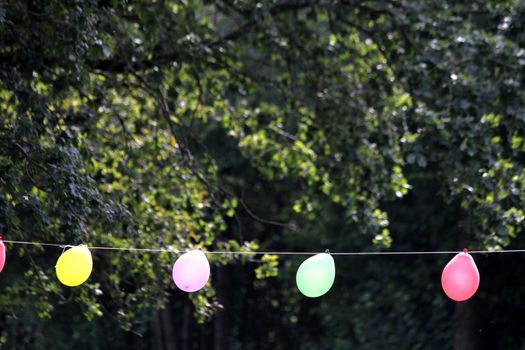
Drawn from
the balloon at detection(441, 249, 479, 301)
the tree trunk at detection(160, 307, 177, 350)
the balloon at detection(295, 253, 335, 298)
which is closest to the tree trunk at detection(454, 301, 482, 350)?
the tree trunk at detection(160, 307, 177, 350)

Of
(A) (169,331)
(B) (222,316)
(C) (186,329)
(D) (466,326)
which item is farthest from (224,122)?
(C) (186,329)

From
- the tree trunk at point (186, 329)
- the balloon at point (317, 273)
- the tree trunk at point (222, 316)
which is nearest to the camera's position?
the balloon at point (317, 273)

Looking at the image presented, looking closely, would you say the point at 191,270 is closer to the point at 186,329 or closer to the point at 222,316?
the point at 222,316

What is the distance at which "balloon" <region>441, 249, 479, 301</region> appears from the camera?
159 inches

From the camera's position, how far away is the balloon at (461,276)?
4.04 metres

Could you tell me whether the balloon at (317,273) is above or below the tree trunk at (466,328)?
below

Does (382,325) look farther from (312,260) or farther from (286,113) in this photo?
(312,260)

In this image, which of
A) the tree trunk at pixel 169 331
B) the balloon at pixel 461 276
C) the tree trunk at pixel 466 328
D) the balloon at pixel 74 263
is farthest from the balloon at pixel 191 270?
the tree trunk at pixel 169 331

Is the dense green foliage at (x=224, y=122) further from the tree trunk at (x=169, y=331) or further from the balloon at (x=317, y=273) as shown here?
the tree trunk at (x=169, y=331)

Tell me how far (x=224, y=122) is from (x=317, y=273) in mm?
2706

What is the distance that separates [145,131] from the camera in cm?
648

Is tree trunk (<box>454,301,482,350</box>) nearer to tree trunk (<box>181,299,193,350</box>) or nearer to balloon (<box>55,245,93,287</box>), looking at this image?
tree trunk (<box>181,299,193,350</box>)

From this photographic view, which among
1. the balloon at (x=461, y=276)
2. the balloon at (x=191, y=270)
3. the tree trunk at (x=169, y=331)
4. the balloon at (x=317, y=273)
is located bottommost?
the balloon at (x=461, y=276)

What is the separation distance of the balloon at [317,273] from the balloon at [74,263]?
39.7 inches
